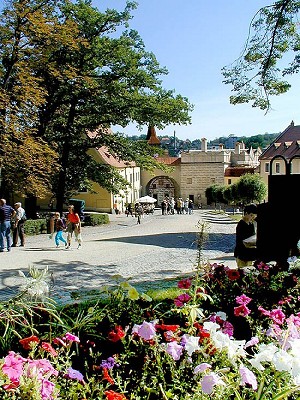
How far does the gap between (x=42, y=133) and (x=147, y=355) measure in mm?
25810

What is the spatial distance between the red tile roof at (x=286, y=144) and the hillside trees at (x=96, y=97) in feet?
110

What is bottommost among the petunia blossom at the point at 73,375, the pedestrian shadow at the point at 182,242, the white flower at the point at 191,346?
the pedestrian shadow at the point at 182,242

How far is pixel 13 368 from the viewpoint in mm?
2193

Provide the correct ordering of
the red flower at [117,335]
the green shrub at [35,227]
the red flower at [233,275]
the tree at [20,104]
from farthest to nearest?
the green shrub at [35,227] → the tree at [20,104] → the red flower at [233,275] → the red flower at [117,335]

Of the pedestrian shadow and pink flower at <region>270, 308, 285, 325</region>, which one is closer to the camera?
pink flower at <region>270, 308, 285, 325</region>

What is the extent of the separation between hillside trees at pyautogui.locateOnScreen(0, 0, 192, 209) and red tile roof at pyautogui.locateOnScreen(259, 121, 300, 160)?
33.6 meters

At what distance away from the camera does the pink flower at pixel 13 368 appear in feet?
7.05

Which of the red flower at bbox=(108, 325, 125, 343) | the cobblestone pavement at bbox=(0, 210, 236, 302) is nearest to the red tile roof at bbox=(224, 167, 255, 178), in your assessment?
the cobblestone pavement at bbox=(0, 210, 236, 302)

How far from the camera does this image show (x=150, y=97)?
28.3 metres

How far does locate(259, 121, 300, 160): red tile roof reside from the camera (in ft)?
195

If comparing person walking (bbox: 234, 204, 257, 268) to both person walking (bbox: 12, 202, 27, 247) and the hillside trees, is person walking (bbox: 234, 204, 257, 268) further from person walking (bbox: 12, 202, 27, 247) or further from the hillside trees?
the hillside trees

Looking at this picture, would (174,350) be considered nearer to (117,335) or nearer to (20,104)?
(117,335)

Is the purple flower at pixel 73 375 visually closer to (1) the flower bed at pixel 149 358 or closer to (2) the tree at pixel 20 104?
(1) the flower bed at pixel 149 358

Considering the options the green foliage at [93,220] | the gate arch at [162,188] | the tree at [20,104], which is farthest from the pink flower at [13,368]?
the gate arch at [162,188]
